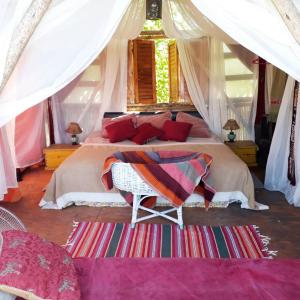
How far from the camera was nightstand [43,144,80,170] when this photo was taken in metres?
5.38

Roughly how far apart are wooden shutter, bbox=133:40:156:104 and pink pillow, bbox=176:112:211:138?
0.62 metres

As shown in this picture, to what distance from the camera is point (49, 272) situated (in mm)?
1546

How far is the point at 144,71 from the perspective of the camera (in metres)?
5.68

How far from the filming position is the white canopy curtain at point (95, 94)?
543 cm

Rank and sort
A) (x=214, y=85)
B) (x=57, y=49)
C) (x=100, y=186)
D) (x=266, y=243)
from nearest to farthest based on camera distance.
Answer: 1. (x=57, y=49)
2. (x=266, y=243)
3. (x=100, y=186)
4. (x=214, y=85)

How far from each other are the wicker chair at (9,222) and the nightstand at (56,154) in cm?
339

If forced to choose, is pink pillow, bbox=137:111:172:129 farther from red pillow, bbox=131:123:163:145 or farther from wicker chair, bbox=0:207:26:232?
wicker chair, bbox=0:207:26:232

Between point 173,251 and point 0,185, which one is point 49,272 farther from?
point 0,185

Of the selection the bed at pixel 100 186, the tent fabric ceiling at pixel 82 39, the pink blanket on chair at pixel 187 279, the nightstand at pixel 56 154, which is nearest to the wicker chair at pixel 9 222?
the pink blanket on chair at pixel 187 279

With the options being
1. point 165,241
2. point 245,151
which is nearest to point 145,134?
point 245,151

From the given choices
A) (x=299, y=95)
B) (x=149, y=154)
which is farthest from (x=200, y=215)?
(x=299, y=95)

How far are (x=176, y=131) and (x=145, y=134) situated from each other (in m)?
0.42

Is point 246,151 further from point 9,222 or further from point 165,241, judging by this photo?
point 9,222

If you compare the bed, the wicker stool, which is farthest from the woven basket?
the bed
